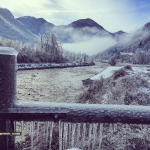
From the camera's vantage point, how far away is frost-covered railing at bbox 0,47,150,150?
5.54ft

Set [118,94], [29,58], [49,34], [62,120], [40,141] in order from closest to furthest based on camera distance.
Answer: [62,120] → [40,141] → [118,94] → [29,58] → [49,34]

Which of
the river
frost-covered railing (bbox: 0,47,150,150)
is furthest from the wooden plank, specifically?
the river

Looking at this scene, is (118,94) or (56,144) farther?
(118,94)

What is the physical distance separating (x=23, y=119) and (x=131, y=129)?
260 centimetres

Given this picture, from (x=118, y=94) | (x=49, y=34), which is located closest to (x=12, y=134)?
(x=118, y=94)

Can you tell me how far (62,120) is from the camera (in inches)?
74.5

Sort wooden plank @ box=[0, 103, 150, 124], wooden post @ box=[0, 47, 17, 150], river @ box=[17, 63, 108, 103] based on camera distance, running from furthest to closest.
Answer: river @ box=[17, 63, 108, 103] → wooden plank @ box=[0, 103, 150, 124] → wooden post @ box=[0, 47, 17, 150]

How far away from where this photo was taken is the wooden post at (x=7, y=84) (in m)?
1.66

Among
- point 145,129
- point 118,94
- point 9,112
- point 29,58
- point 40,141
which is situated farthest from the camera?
point 29,58

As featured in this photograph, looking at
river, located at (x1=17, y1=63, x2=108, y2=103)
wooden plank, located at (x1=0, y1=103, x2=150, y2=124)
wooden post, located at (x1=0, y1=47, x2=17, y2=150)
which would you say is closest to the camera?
wooden post, located at (x1=0, y1=47, x2=17, y2=150)

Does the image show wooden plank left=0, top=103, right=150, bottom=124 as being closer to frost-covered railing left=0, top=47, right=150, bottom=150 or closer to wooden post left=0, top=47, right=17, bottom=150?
frost-covered railing left=0, top=47, right=150, bottom=150

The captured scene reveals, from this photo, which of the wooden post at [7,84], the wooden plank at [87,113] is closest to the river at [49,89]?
the wooden plank at [87,113]

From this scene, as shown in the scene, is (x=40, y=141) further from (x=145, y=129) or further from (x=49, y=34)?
(x=49, y=34)

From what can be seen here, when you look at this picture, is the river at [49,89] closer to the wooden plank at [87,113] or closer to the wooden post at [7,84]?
the wooden plank at [87,113]
